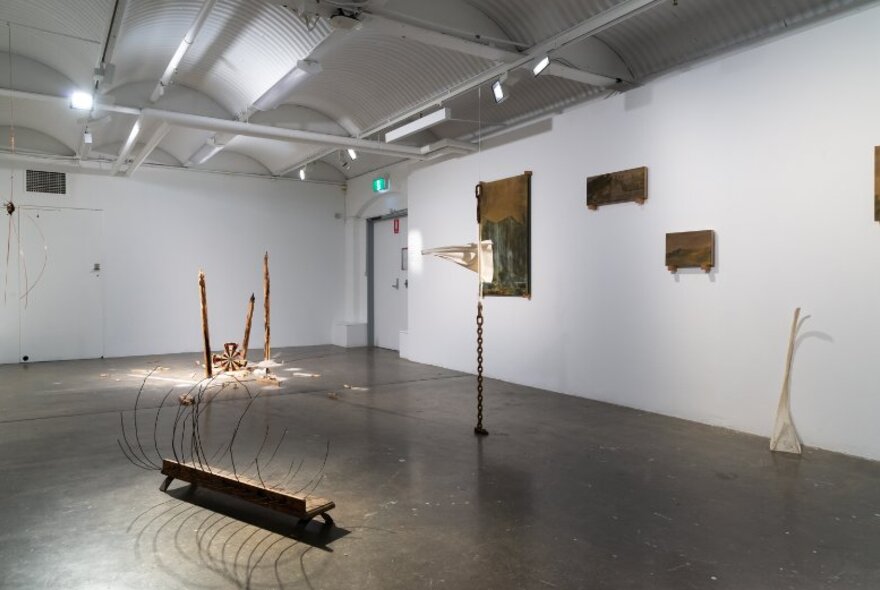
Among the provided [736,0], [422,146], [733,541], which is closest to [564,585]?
[733,541]

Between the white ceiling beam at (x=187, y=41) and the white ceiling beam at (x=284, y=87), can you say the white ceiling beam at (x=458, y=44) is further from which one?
the white ceiling beam at (x=187, y=41)

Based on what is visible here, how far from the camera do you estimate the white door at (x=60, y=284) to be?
30.0 feet

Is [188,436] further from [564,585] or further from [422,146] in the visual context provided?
[422,146]

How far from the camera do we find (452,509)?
3258 millimetres

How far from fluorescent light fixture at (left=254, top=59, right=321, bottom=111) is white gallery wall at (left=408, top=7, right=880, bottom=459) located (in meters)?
2.67

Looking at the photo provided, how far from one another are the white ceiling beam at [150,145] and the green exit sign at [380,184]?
3.44m

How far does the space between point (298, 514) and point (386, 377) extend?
4799mm

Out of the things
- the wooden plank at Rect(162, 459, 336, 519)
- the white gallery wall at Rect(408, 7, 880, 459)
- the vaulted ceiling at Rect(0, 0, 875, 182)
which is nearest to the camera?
the wooden plank at Rect(162, 459, 336, 519)

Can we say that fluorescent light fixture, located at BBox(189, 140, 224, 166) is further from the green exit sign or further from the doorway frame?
the doorway frame

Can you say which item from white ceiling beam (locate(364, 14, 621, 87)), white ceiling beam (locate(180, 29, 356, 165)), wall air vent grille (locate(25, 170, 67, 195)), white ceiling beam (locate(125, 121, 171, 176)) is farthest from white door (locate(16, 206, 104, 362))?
white ceiling beam (locate(364, 14, 621, 87))

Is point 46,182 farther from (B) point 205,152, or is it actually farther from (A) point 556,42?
(A) point 556,42

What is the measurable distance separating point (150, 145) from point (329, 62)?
2.99 m

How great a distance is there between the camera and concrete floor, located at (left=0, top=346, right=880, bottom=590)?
2553 mm

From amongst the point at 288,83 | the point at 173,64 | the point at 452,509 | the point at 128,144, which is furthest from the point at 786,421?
the point at 128,144
